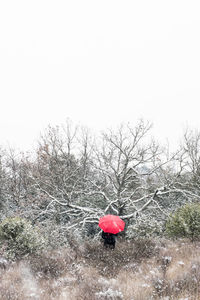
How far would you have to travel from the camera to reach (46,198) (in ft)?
58.2

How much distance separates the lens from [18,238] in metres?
7.12

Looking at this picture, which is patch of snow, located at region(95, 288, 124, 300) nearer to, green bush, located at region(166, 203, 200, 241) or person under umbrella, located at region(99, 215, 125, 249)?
person under umbrella, located at region(99, 215, 125, 249)

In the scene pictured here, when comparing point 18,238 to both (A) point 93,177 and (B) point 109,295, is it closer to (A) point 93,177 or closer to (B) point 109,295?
(B) point 109,295

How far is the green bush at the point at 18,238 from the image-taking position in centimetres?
706

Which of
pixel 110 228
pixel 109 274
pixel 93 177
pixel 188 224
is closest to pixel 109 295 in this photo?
pixel 109 274

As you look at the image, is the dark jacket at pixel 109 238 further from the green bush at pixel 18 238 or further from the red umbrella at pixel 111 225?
the green bush at pixel 18 238

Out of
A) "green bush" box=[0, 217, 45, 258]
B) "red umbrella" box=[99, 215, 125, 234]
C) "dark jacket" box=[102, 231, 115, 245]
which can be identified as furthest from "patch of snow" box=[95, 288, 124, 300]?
"green bush" box=[0, 217, 45, 258]

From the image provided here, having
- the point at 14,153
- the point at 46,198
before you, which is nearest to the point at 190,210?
the point at 46,198

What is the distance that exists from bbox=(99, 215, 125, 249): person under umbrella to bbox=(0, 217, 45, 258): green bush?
2497 mm

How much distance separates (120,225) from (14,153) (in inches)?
966

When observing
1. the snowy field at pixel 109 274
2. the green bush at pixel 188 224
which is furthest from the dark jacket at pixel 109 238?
the green bush at pixel 188 224

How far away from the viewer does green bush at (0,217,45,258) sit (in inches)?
278

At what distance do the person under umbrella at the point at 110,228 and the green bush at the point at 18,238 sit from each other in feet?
8.19

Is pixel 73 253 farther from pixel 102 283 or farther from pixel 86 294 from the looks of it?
pixel 86 294
